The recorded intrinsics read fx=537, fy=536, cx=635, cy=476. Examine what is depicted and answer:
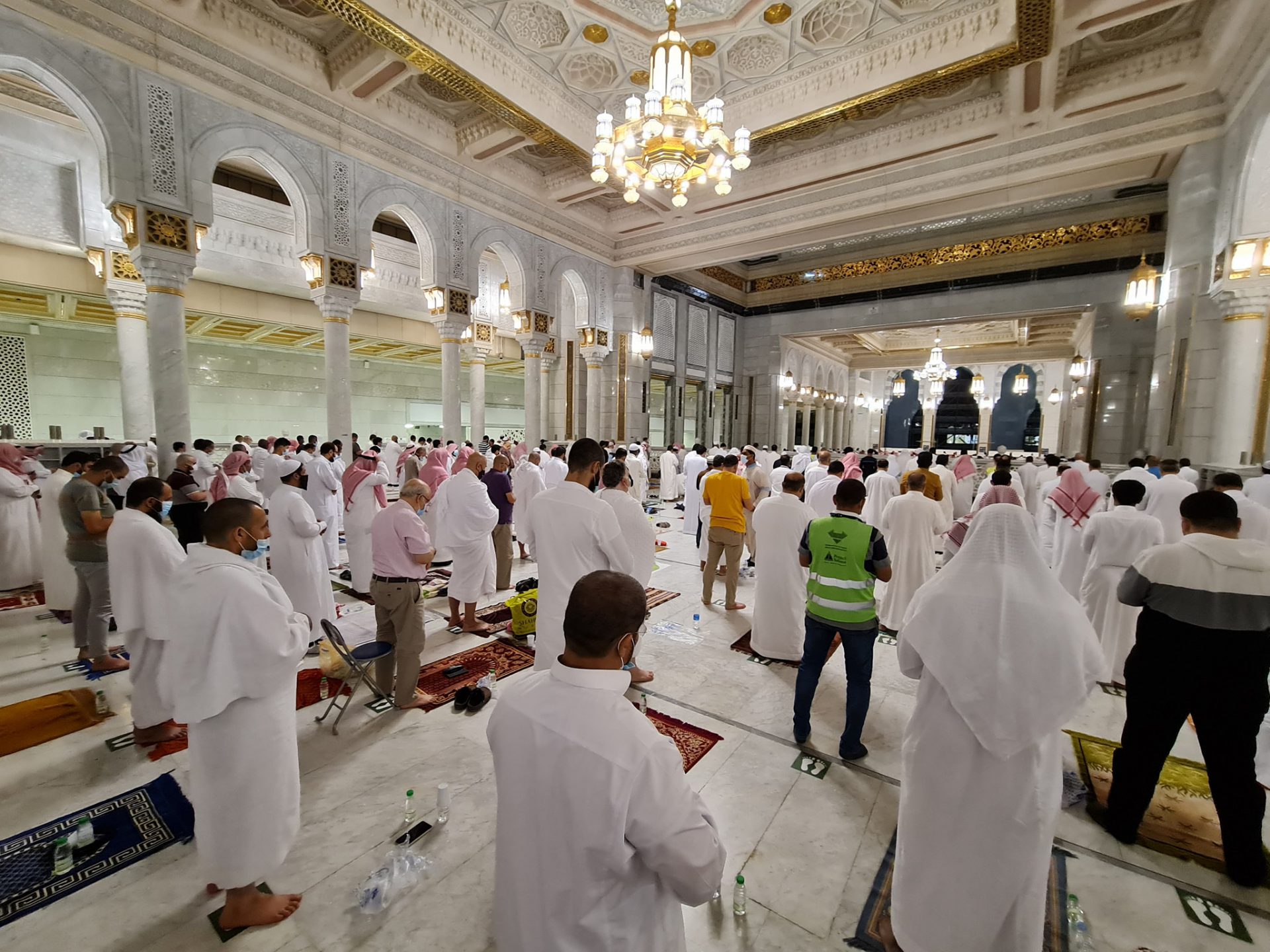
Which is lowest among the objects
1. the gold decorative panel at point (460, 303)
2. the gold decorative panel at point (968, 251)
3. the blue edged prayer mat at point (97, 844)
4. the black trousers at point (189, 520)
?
the blue edged prayer mat at point (97, 844)

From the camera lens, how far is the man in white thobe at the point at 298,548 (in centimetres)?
405

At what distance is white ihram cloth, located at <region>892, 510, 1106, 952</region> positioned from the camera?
1660mm

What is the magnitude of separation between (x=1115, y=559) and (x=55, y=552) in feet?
28.4

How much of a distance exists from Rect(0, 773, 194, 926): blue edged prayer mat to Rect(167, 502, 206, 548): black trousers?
4.23 ft

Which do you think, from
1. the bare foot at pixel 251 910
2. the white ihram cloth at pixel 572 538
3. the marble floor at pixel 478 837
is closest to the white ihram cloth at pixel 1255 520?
the marble floor at pixel 478 837

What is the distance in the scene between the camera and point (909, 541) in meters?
4.72

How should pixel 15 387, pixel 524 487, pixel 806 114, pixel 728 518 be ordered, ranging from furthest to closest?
pixel 15 387 < pixel 806 114 < pixel 524 487 < pixel 728 518

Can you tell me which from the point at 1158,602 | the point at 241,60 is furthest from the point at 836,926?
the point at 241,60

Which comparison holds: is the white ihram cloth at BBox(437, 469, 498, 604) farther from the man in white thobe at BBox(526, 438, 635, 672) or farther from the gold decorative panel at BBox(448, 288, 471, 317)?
the gold decorative panel at BBox(448, 288, 471, 317)

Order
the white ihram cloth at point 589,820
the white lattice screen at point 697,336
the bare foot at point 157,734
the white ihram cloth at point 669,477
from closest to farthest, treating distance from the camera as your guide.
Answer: the white ihram cloth at point 589,820 < the bare foot at point 157,734 < the white ihram cloth at point 669,477 < the white lattice screen at point 697,336

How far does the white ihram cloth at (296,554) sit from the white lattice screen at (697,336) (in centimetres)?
1391

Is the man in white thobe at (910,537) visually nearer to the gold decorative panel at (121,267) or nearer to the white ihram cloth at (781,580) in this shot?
the white ihram cloth at (781,580)

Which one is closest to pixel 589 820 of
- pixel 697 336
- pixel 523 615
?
pixel 523 615

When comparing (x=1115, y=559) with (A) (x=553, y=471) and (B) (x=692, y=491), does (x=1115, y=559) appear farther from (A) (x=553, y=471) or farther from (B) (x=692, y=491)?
(A) (x=553, y=471)
